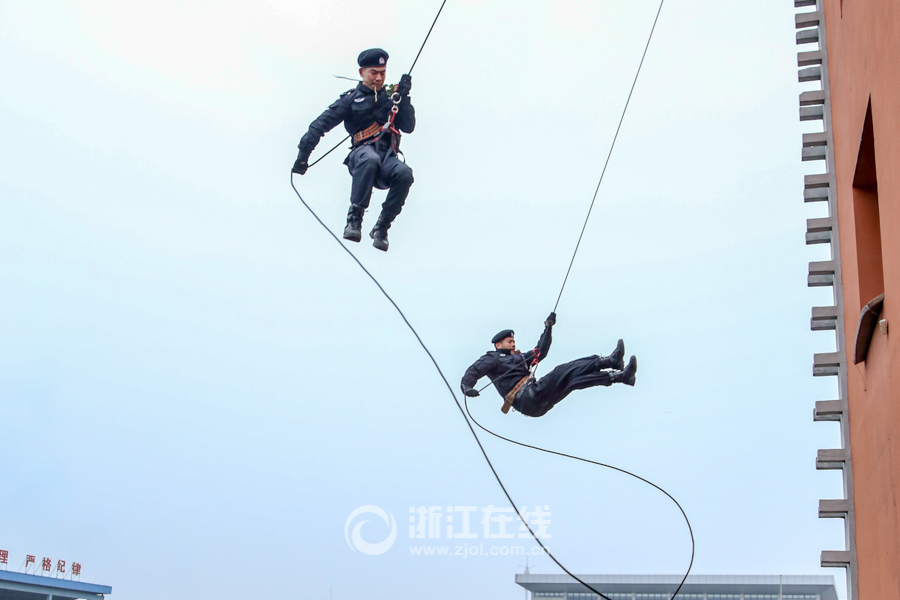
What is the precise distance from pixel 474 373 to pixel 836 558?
12.3 ft

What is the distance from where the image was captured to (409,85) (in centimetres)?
816

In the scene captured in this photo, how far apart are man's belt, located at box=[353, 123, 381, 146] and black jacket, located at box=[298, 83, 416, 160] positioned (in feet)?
0.08

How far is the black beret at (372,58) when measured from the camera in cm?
836

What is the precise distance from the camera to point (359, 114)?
27.5 ft

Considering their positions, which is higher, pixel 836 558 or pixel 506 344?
pixel 506 344

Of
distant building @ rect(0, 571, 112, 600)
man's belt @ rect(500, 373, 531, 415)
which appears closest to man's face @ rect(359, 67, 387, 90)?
man's belt @ rect(500, 373, 531, 415)

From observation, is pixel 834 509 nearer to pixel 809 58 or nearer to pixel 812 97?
pixel 812 97

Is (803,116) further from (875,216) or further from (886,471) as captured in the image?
(886,471)

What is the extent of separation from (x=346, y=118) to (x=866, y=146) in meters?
4.05

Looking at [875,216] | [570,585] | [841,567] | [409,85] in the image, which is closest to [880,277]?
[875,216]

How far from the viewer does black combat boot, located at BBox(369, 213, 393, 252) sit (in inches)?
330

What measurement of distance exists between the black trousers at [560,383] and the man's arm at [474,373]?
1.25 ft

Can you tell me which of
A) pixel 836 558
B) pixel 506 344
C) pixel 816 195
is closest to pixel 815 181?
pixel 816 195

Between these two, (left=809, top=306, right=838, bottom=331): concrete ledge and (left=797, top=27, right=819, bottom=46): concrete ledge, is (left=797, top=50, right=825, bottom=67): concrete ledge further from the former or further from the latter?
(left=809, top=306, right=838, bottom=331): concrete ledge
